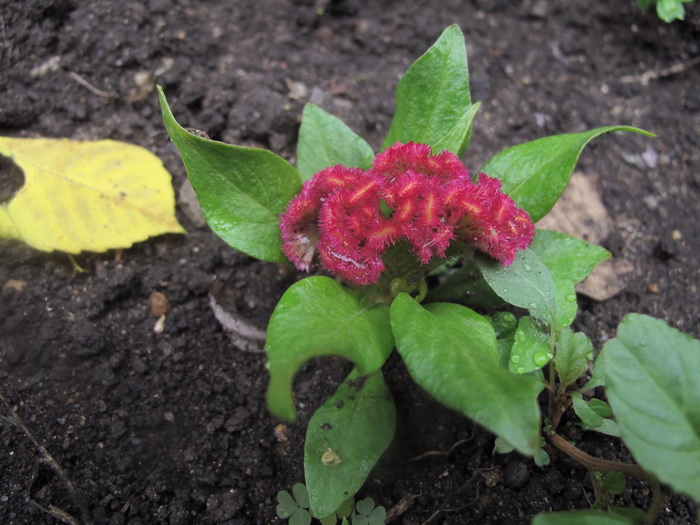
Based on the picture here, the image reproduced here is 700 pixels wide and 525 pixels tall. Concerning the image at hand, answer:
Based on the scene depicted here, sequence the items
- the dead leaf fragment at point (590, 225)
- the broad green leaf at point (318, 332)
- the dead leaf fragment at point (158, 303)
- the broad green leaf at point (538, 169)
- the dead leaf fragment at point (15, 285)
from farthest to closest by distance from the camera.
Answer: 1. the dead leaf fragment at point (590, 225)
2. the dead leaf fragment at point (158, 303)
3. the dead leaf fragment at point (15, 285)
4. the broad green leaf at point (538, 169)
5. the broad green leaf at point (318, 332)

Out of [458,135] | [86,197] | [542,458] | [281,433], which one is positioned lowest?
[281,433]

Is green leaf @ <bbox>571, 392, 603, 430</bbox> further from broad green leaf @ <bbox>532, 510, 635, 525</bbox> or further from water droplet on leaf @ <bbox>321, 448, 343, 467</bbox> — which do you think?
water droplet on leaf @ <bbox>321, 448, 343, 467</bbox>

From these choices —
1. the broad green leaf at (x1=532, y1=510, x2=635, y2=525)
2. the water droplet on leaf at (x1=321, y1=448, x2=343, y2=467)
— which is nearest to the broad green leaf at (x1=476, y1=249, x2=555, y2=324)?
the broad green leaf at (x1=532, y1=510, x2=635, y2=525)

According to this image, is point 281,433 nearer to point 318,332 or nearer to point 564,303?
point 318,332

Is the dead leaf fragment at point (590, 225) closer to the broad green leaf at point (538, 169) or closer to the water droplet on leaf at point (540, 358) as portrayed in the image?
the broad green leaf at point (538, 169)

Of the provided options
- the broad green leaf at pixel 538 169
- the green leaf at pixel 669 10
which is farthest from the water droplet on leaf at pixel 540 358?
the green leaf at pixel 669 10

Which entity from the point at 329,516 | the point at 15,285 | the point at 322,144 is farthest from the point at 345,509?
the point at 15,285
